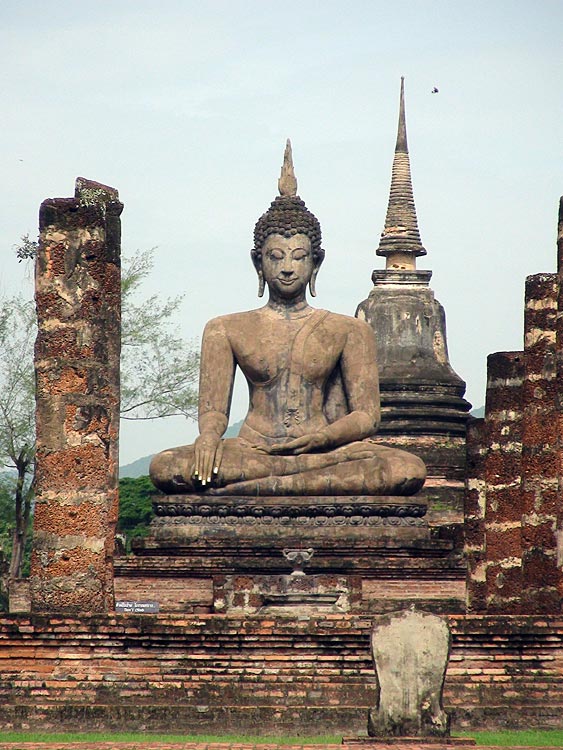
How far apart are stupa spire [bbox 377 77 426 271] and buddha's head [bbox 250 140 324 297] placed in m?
13.2

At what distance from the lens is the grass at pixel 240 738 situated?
14312 mm

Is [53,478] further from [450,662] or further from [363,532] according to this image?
[363,532]

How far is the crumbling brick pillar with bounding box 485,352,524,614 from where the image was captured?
944 inches

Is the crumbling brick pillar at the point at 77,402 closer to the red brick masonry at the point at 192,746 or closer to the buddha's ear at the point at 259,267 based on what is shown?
the red brick masonry at the point at 192,746

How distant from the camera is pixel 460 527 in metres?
26.4

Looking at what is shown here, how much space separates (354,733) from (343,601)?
4.55 meters

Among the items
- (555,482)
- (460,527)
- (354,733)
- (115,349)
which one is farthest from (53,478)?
(460,527)

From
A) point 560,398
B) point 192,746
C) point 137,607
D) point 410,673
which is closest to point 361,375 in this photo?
point 137,607

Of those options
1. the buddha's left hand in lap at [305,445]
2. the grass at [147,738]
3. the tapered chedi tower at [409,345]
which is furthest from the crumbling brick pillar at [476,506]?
the grass at [147,738]

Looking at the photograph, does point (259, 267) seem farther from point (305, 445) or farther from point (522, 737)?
point (522, 737)

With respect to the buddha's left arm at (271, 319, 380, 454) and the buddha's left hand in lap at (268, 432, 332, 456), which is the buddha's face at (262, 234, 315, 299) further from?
the buddha's left hand in lap at (268, 432, 332, 456)

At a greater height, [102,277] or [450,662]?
[102,277]

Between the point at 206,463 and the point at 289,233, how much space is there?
276 cm

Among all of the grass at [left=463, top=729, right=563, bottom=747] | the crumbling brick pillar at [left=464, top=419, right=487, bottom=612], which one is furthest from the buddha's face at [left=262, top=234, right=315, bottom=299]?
the grass at [left=463, top=729, right=563, bottom=747]
